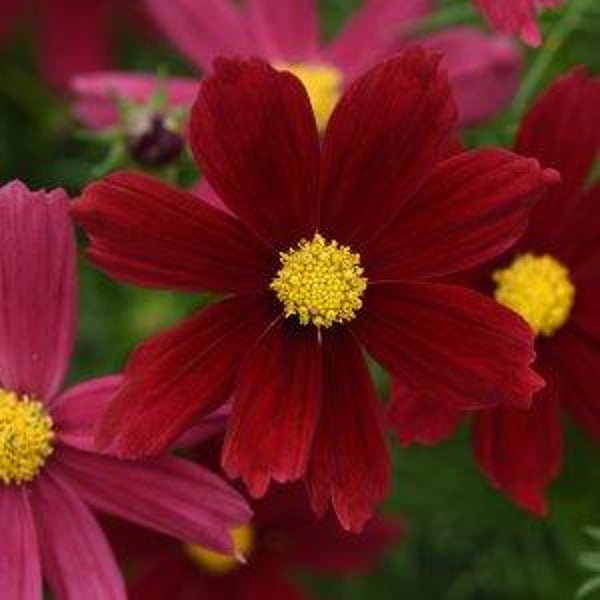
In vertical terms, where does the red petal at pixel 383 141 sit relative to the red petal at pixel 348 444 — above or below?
above

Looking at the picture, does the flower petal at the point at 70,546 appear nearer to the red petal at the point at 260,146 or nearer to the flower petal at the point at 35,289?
the flower petal at the point at 35,289

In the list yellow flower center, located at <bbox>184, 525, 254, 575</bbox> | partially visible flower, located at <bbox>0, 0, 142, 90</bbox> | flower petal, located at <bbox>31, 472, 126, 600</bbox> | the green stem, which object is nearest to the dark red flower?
yellow flower center, located at <bbox>184, 525, 254, 575</bbox>

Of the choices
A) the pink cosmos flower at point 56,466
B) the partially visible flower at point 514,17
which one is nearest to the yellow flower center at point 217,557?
the pink cosmos flower at point 56,466

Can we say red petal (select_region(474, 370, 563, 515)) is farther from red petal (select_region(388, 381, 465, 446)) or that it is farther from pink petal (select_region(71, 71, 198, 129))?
pink petal (select_region(71, 71, 198, 129))

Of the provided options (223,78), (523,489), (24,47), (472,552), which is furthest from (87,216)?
(24,47)

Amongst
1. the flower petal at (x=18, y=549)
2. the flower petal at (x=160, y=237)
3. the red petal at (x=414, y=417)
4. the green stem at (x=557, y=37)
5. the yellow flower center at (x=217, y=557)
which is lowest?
the red petal at (x=414, y=417)
